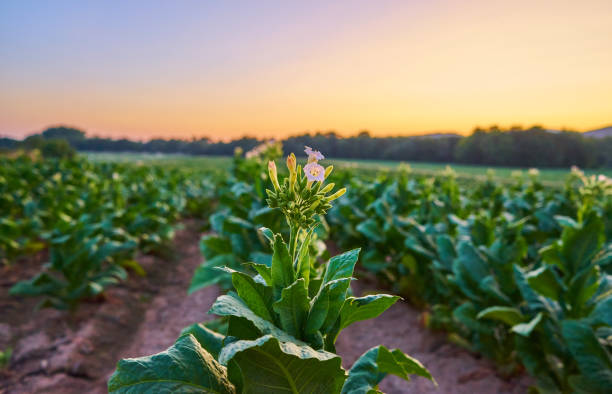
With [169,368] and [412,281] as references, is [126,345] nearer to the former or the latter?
[412,281]

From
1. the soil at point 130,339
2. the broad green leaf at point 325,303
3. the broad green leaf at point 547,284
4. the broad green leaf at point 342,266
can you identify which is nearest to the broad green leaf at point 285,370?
the broad green leaf at point 325,303

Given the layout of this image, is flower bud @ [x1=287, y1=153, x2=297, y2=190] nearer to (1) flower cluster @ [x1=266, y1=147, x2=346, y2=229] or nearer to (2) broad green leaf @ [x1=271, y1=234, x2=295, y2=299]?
(1) flower cluster @ [x1=266, y1=147, x2=346, y2=229]

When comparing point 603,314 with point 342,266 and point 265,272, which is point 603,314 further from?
point 265,272

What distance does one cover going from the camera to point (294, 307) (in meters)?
1.10

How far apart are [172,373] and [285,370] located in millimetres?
284

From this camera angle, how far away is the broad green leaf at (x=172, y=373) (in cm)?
94

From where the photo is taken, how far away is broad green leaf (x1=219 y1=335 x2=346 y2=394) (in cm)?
98

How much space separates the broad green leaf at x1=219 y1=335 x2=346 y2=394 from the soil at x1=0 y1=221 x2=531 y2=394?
2.85m

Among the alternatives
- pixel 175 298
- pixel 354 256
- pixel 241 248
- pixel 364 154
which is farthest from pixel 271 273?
pixel 364 154

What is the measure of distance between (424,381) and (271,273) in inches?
124

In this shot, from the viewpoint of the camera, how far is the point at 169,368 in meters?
0.97

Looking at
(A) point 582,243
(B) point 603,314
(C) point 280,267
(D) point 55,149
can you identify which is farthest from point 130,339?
(D) point 55,149

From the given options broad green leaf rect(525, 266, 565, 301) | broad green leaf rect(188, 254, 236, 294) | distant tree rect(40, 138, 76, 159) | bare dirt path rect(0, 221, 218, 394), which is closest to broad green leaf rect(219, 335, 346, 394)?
broad green leaf rect(525, 266, 565, 301)

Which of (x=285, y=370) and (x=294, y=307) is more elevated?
(x=294, y=307)
